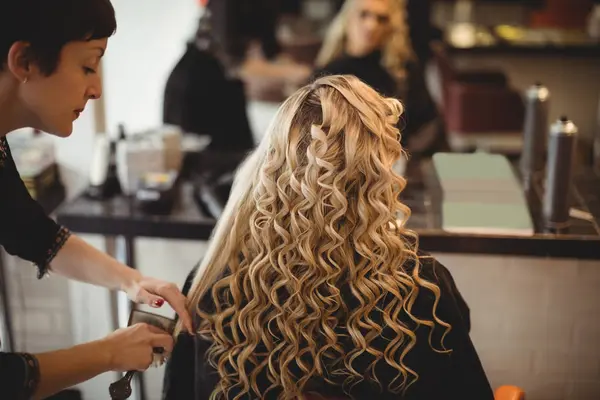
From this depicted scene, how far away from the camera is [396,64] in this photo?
341cm

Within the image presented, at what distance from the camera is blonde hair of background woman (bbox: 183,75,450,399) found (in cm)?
141

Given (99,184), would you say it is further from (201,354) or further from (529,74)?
(529,74)

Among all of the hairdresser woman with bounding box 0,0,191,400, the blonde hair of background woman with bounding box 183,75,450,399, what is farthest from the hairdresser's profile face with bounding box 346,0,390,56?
the hairdresser woman with bounding box 0,0,191,400

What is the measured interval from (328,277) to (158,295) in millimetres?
376

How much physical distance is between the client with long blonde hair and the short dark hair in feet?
1.17

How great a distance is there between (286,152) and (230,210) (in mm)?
191

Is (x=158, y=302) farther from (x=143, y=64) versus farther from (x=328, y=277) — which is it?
(x=143, y=64)

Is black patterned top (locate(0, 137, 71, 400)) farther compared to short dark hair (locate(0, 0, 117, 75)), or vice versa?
black patterned top (locate(0, 137, 71, 400))

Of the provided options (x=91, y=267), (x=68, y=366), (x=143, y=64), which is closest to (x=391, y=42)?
(x=143, y=64)

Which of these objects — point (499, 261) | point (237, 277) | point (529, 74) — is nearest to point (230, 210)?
point (237, 277)

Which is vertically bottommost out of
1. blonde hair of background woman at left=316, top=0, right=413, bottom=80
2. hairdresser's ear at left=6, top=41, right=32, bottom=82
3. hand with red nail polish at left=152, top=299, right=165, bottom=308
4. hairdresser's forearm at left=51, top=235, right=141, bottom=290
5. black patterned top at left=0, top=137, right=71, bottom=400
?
hand with red nail polish at left=152, top=299, right=165, bottom=308

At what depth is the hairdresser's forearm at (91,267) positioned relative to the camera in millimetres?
1694

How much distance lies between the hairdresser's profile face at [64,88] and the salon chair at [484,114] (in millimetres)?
2865

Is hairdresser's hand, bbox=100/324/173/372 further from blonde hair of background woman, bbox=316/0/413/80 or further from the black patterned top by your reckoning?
blonde hair of background woman, bbox=316/0/413/80
